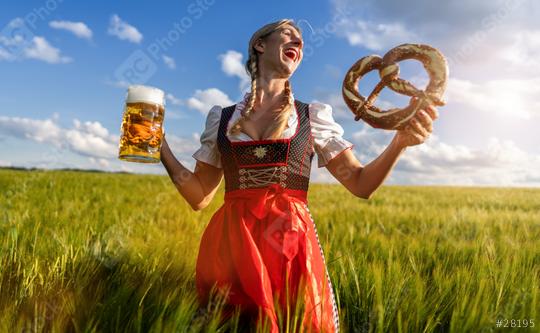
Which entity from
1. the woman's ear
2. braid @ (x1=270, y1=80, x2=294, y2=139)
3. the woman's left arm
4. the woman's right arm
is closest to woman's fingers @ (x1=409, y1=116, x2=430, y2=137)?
the woman's left arm

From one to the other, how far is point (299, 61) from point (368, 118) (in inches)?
19.6

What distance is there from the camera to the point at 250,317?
179cm

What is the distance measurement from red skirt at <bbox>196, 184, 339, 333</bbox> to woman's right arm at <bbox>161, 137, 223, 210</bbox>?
0.92 feet

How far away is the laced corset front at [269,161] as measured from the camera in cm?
197

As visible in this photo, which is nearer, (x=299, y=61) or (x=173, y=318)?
(x=173, y=318)

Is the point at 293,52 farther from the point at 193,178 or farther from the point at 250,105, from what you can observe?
the point at 193,178

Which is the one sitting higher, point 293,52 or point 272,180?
point 293,52

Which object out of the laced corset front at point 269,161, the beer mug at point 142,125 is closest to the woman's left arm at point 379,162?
the laced corset front at point 269,161

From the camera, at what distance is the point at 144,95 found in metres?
2.01

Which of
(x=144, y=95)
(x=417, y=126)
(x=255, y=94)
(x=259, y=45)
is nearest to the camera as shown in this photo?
(x=417, y=126)

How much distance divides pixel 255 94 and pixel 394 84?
0.62 meters

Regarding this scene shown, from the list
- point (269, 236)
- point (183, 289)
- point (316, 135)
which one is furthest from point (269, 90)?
point (183, 289)

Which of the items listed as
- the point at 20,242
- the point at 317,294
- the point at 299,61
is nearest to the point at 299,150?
the point at 299,61

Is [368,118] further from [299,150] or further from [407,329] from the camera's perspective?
[407,329]
